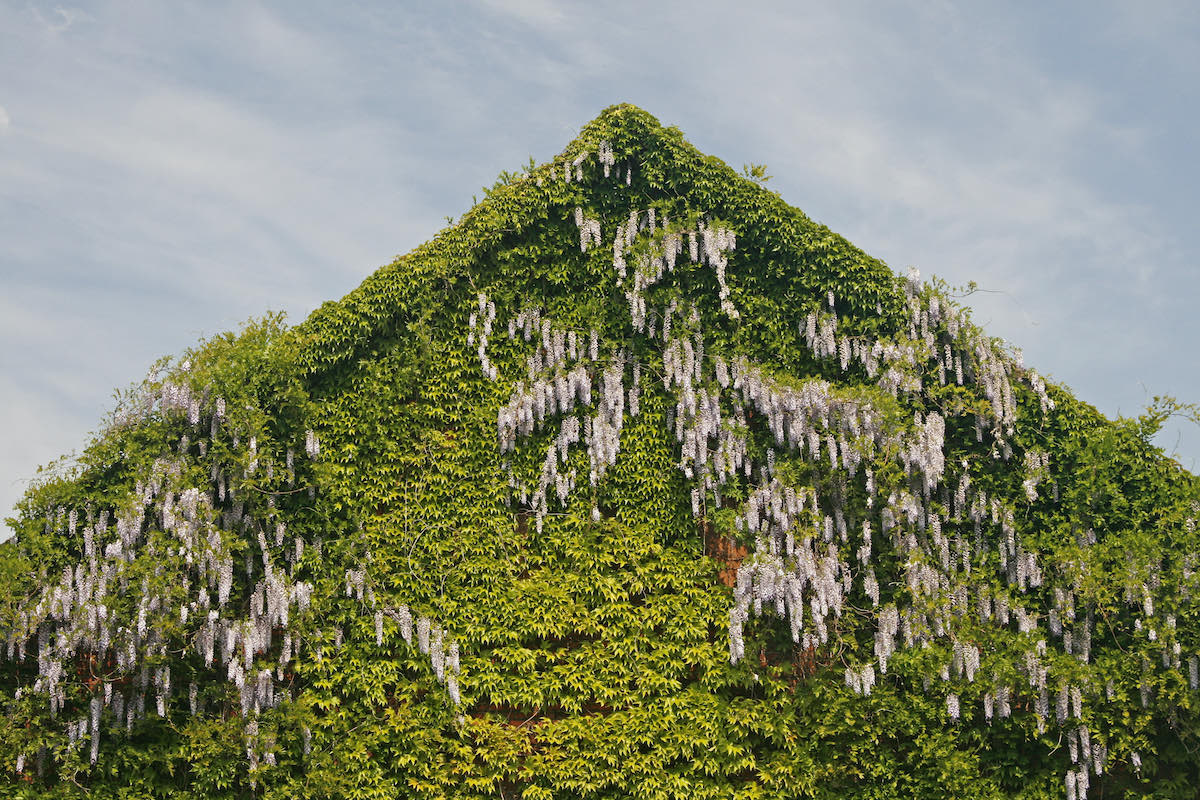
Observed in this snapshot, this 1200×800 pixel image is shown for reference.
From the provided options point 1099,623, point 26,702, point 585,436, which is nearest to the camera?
point 26,702

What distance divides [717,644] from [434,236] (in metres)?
5.40

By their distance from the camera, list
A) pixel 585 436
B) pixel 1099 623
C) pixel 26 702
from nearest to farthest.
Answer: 1. pixel 26 702
2. pixel 1099 623
3. pixel 585 436

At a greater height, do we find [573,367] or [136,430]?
[573,367]

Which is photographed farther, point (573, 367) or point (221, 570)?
point (573, 367)

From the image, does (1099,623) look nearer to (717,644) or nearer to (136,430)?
(717,644)

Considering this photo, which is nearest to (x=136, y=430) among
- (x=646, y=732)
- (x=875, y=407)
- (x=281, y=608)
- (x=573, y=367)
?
(x=281, y=608)

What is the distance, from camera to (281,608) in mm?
9422

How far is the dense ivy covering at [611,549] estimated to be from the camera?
9.22 metres

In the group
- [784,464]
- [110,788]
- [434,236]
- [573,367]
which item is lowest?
→ [110,788]

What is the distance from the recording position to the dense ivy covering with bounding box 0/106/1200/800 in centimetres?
922

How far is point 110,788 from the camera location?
9.08 m

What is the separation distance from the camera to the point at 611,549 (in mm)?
10016

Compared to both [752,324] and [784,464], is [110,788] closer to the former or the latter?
[784,464]

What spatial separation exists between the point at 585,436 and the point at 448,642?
2578 millimetres
